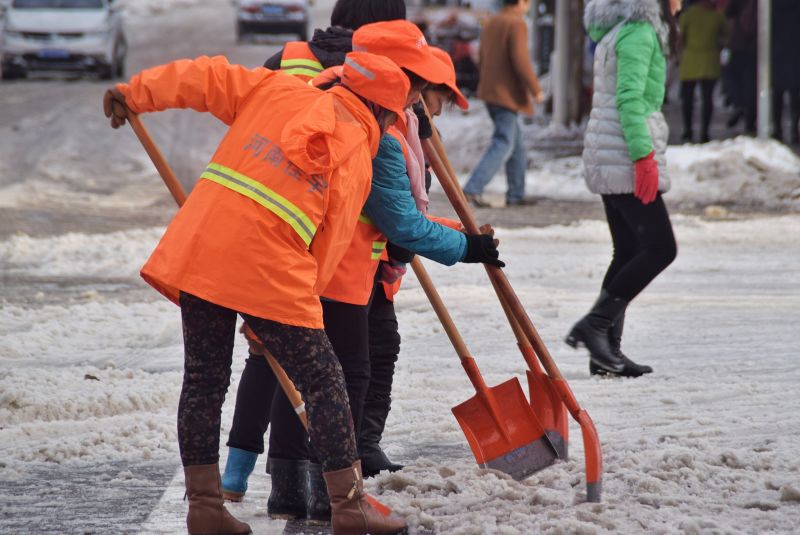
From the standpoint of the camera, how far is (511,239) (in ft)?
32.1

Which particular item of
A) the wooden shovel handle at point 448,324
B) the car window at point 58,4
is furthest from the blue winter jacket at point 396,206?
the car window at point 58,4

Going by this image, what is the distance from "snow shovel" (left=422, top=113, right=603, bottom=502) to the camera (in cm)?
386

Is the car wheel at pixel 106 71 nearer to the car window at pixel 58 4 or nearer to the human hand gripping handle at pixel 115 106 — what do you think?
the car window at pixel 58 4

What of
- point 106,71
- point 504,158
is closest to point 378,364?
point 504,158

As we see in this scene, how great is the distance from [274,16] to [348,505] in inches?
902

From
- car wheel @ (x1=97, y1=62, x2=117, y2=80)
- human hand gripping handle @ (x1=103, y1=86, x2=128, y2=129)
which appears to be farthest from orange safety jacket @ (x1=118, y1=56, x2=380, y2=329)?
car wheel @ (x1=97, y1=62, x2=117, y2=80)

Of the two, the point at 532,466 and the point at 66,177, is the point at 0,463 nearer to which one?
the point at 532,466

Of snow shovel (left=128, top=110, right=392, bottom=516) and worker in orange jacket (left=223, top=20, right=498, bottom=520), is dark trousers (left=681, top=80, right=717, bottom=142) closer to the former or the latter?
worker in orange jacket (left=223, top=20, right=498, bottom=520)

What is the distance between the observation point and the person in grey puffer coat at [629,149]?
220 inches

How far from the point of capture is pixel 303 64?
4059 millimetres

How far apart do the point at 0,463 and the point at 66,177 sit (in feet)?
32.3

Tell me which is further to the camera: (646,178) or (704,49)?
(704,49)

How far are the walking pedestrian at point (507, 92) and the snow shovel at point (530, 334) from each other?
7417mm

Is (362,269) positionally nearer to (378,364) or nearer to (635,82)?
(378,364)
